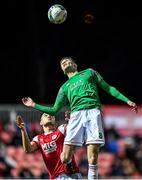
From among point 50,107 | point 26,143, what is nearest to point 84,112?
point 50,107

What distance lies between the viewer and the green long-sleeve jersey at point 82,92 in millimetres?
12712

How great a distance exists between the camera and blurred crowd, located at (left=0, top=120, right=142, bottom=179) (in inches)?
794

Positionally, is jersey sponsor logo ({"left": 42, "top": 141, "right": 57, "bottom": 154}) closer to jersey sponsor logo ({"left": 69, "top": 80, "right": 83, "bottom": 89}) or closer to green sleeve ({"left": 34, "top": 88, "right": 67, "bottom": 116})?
green sleeve ({"left": 34, "top": 88, "right": 67, "bottom": 116})

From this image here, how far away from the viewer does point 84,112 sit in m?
12.7

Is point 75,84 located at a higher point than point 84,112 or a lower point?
higher

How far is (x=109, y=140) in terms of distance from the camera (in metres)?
21.8

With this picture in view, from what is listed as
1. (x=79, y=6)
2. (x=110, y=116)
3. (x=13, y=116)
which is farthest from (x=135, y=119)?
(x=79, y=6)

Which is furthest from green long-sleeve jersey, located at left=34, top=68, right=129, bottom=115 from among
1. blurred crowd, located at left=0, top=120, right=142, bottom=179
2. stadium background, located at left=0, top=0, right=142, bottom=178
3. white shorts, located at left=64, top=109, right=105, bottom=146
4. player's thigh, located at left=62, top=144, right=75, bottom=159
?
stadium background, located at left=0, top=0, right=142, bottom=178

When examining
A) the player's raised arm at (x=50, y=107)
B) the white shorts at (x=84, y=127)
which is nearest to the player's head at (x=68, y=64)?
the player's raised arm at (x=50, y=107)

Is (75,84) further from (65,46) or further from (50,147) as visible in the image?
(65,46)

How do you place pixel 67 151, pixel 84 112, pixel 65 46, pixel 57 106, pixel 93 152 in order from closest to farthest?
pixel 93 152 → pixel 67 151 → pixel 84 112 → pixel 57 106 → pixel 65 46

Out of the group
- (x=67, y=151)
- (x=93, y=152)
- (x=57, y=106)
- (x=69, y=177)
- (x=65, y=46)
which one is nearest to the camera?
(x=93, y=152)

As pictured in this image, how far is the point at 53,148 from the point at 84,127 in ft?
2.34

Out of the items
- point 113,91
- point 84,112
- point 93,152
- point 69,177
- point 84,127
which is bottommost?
point 69,177
